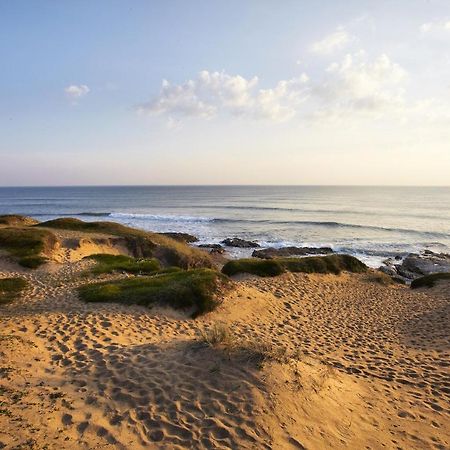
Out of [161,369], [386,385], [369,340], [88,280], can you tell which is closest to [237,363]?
[161,369]

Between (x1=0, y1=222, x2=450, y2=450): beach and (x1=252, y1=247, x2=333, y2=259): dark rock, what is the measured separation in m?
25.2

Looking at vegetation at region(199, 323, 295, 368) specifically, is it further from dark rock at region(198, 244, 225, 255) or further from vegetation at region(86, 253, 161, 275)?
dark rock at region(198, 244, 225, 255)

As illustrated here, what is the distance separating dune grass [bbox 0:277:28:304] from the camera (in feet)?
53.9

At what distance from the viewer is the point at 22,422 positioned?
7090mm

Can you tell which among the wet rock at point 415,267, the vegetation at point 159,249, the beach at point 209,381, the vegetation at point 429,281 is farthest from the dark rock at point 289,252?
the beach at point 209,381

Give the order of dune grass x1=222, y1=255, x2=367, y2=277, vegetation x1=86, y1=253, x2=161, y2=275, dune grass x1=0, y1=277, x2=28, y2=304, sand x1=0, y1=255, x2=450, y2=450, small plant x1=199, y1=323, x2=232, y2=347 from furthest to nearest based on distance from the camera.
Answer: dune grass x1=222, y1=255, x2=367, y2=277, vegetation x1=86, y1=253, x2=161, y2=275, dune grass x1=0, y1=277, x2=28, y2=304, small plant x1=199, y1=323, x2=232, y2=347, sand x1=0, y1=255, x2=450, y2=450

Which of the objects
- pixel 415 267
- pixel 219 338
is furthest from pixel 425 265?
pixel 219 338

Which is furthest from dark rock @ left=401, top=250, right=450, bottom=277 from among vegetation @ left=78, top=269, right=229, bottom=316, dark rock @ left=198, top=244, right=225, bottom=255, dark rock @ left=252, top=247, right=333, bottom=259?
vegetation @ left=78, top=269, right=229, bottom=316

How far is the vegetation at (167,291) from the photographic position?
52.9 feet

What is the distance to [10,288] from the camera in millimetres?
17797

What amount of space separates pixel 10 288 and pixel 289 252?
30.8m

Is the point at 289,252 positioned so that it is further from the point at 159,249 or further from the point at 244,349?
the point at 244,349

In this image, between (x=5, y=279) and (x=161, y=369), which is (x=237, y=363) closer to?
(x=161, y=369)

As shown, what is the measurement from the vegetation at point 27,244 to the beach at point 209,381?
769cm
